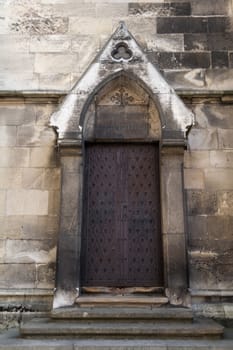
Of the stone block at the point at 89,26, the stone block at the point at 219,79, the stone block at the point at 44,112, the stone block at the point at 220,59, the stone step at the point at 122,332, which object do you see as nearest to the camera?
the stone step at the point at 122,332

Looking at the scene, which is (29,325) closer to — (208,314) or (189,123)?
(208,314)

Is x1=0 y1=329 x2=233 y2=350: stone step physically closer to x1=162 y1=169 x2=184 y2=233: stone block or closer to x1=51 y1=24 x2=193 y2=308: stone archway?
x1=51 y1=24 x2=193 y2=308: stone archway

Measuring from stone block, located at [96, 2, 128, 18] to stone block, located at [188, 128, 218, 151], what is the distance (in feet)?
7.93

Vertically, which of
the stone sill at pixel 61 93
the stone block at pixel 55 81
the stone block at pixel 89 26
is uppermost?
the stone block at pixel 89 26

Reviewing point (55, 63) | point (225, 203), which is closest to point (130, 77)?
point (55, 63)

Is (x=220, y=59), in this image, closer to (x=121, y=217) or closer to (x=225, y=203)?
(x=225, y=203)

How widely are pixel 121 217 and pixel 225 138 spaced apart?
6.76ft

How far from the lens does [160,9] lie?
734 cm

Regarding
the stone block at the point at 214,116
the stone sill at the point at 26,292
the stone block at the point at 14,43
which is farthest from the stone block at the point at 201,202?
the stone block at the point at 14,43

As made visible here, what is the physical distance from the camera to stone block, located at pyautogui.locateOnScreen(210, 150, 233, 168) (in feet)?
21.5

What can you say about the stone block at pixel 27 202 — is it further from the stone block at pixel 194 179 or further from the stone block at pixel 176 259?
the stone block at pixel 194 179

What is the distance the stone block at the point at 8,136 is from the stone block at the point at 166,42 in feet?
8.54

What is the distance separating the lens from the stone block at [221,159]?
6.54 m

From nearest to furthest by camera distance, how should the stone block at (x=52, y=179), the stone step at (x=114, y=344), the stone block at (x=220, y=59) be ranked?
the stone step at (x=114, y=344), the stone block at (x=52, y=179), the stone block at (x=220, y=59)
